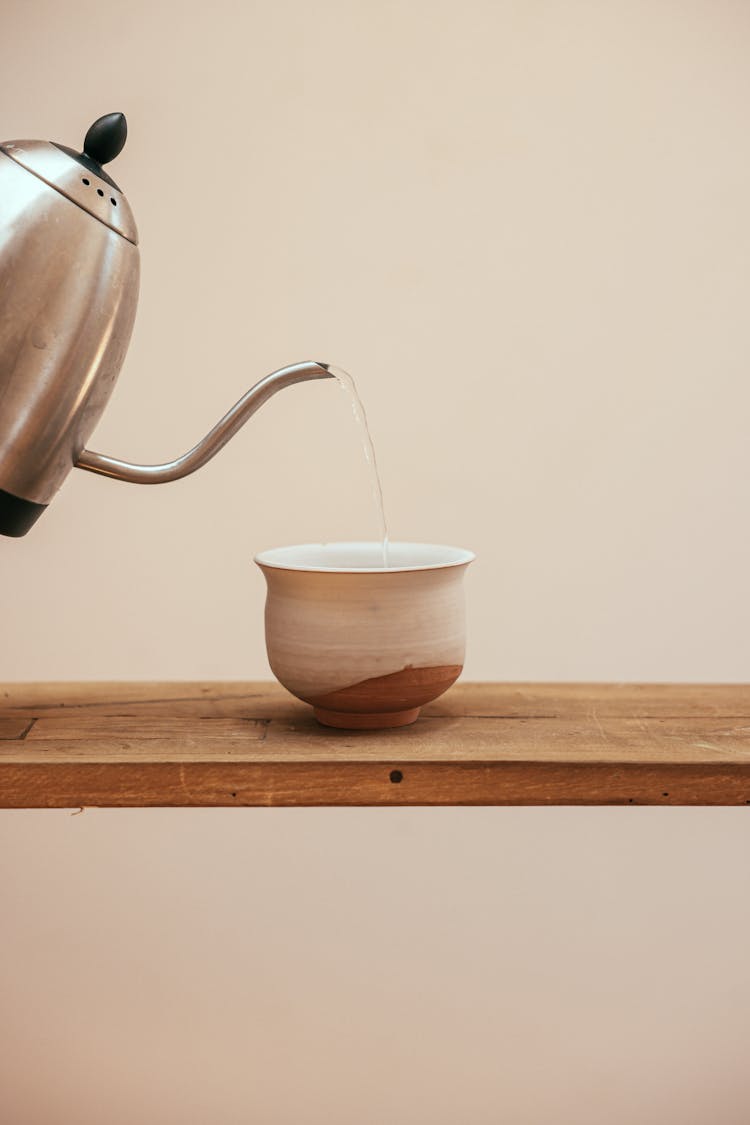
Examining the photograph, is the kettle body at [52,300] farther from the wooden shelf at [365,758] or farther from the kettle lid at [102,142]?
the wooden shelf at [365,758]

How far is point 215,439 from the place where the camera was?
2.81 ft

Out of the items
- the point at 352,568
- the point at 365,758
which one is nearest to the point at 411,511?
the point at 352,568

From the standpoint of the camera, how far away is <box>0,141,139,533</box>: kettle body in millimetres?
742

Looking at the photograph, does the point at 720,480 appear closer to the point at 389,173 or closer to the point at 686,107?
the point at 686,107

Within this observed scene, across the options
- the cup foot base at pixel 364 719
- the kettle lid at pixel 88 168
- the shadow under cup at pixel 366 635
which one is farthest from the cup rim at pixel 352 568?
the kettle lid at pixel 88 168

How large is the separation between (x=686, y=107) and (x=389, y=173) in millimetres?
382

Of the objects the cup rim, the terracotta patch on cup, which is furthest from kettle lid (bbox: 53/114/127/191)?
the terracotta patch on cup

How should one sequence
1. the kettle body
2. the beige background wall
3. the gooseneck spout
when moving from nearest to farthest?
the kettle body, the gooseneck spout, the beige background wall

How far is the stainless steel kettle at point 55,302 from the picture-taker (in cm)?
74

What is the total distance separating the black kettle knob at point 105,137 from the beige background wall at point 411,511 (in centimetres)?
62

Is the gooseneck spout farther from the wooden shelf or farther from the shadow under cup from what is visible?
the wooden shelf

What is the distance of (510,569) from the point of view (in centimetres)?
151

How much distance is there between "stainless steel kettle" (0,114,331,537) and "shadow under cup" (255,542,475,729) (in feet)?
0.58

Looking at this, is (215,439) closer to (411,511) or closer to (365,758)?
(365,758)
